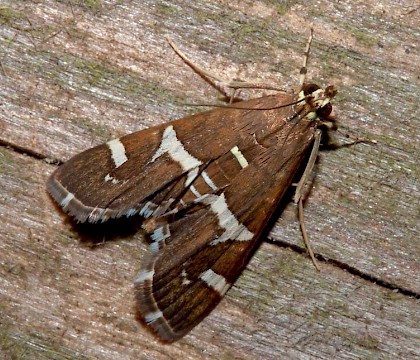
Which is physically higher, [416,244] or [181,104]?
[181,104]

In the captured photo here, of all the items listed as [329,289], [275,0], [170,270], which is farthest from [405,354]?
[275,0]

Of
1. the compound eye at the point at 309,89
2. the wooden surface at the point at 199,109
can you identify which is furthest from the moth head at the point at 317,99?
the wooden surface at the point at 199,109

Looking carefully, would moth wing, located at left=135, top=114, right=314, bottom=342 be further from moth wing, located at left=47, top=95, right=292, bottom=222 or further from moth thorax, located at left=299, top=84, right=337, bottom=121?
moth thorax, located at left=299, top=84, right=337, bottom=121

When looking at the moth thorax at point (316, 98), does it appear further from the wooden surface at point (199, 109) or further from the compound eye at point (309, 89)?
the wooden surface at point (199, 109)

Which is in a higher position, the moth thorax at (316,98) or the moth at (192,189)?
the moth thorax at (316,98)

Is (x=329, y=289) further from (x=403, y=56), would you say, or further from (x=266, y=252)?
(x=403, y=56)

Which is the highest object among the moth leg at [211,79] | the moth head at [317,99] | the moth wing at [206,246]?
the moth head at [317,99]

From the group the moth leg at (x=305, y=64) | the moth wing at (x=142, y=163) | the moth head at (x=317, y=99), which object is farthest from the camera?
the moth leg at (x=305, y=64)

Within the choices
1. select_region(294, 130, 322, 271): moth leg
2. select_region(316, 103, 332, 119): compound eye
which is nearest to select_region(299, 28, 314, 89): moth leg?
select_region(316, 103, 332, 119): compound eye

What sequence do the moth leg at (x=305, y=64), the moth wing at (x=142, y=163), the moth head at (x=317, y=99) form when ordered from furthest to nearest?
the moth leg at (x=305, y=64), the moth head at (x=317, y=99), the moth wing at (x=142, y=163)
